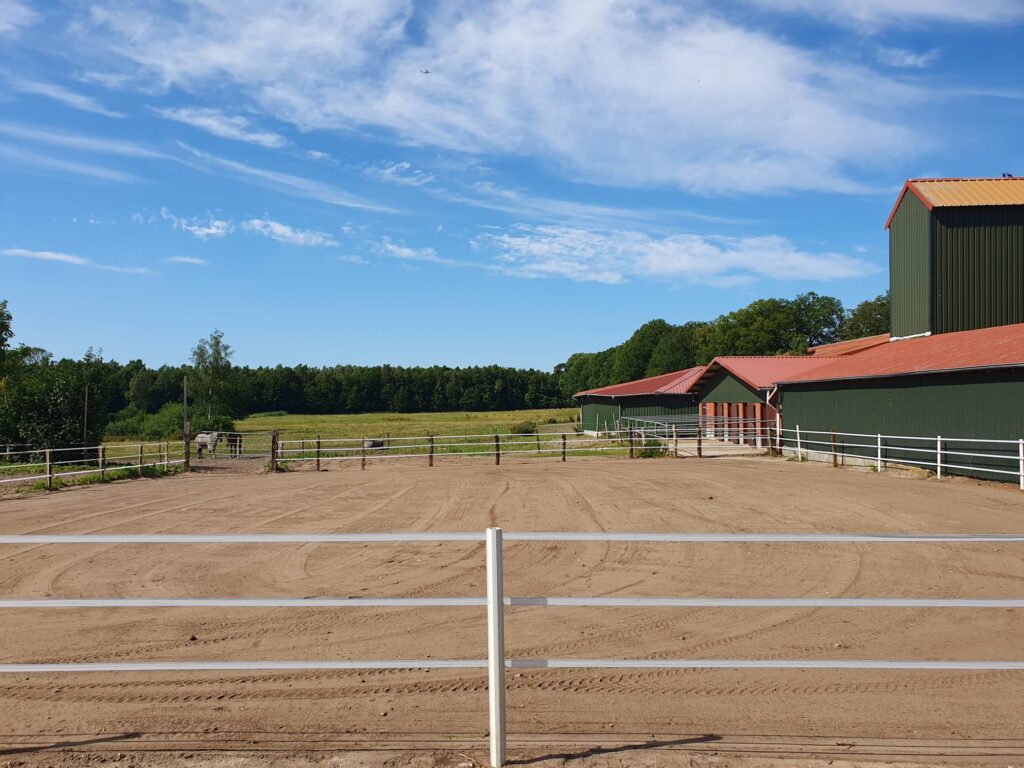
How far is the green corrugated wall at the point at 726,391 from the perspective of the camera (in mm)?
34531

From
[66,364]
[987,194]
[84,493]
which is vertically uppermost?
[987,194]

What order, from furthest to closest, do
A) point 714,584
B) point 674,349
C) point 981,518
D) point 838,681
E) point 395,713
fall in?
point 674,349
point 981,518
point 714,584
point 838,681
point 395,713

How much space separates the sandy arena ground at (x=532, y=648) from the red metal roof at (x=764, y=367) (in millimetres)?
20276

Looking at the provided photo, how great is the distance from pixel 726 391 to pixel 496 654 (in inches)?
1386

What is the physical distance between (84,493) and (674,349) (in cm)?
7835

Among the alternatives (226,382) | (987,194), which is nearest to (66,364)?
(987,194)

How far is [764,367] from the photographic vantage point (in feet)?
116

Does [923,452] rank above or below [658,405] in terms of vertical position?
below

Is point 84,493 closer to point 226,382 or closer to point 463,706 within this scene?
point 463,706

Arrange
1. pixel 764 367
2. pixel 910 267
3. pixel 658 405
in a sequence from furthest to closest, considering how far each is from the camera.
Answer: pixel 658 405 < pixel 764 367 < pixel 910 267

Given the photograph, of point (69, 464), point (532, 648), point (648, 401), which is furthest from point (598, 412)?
point (532, 648)

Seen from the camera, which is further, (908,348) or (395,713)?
(908,348)

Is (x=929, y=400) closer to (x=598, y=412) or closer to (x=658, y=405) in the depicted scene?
(x=658, y=405)

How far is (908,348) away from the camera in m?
26.3
